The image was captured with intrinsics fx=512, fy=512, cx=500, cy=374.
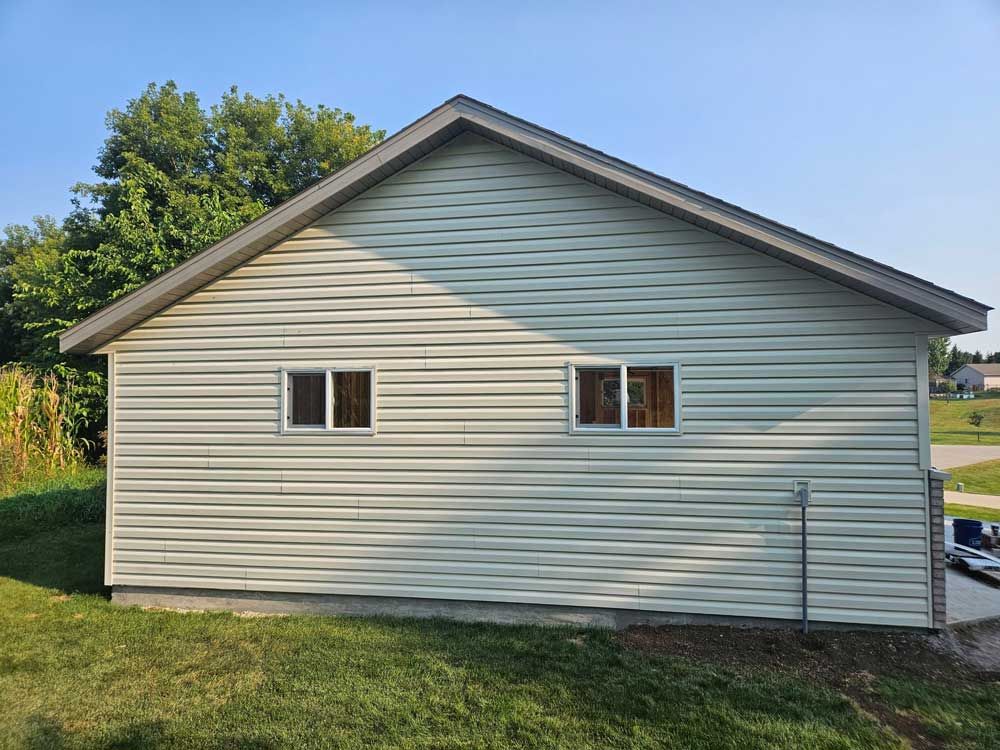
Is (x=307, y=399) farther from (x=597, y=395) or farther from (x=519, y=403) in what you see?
(x=597, y=395)

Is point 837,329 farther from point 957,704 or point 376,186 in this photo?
point 376,186

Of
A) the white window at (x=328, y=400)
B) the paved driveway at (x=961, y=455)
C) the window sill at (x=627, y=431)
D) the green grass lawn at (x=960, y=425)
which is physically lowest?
the paved driveway at (x=961, y=455)

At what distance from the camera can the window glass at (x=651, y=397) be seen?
5.48 metres

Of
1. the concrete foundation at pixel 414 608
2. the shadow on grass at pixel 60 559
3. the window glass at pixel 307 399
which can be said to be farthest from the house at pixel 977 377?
the shadow on grass at pixel 60 559

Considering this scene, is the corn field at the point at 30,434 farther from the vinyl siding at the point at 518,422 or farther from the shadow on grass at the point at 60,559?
the vinyl siding at the point at 518,422

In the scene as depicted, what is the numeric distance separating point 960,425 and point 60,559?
5692 cm


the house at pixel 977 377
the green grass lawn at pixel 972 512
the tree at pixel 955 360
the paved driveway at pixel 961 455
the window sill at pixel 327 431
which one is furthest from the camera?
the tree at pixel 955 360

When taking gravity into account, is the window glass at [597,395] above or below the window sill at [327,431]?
above

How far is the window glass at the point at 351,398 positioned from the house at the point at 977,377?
97.7 metres

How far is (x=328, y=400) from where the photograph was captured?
6.06 metres

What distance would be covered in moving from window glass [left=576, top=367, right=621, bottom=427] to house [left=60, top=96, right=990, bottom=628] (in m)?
0.02

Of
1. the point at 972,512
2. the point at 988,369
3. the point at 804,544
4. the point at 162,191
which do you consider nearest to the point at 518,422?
the point at 804,544

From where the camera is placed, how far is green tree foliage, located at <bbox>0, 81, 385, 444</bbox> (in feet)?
54.1

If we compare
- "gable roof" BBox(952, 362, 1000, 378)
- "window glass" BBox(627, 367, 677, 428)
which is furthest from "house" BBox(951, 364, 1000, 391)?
"window glass" BBox(627, 367, 677, 428)
